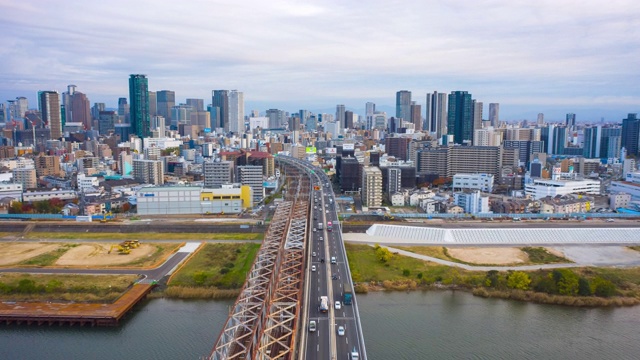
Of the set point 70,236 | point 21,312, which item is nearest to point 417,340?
point 21,312

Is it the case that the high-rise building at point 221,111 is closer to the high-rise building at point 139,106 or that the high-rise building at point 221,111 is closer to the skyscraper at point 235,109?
the skyscraper at point 235,109

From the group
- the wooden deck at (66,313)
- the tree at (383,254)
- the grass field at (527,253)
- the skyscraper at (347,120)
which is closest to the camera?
the wooden deck at (66,313)

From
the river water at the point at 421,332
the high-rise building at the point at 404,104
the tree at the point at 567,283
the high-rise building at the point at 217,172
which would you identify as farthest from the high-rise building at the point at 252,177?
the high-rise building at the point at 404,104

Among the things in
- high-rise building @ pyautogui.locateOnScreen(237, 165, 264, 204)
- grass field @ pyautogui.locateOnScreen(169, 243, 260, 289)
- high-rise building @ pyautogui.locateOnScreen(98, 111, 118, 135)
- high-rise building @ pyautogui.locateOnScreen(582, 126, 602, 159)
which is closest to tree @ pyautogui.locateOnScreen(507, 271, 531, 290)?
grass field @ pyautogui.locateOnScreen(169, 243, 260, 289)

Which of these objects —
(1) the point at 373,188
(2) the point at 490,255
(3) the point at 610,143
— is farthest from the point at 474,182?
(3) the point at 610,143

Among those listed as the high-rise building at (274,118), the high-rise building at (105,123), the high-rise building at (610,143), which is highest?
the high-rise building at (274,118)

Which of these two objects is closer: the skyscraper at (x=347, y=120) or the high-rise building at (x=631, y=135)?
the high-rise building at (x=631, y=135)

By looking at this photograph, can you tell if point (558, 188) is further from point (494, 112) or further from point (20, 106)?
point (20, 106)
